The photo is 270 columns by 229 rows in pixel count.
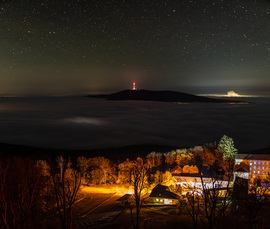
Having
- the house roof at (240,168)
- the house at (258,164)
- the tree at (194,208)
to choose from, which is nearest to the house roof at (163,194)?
the tree at (194,208)

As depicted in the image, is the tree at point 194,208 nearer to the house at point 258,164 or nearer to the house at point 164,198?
the house at point 164,198

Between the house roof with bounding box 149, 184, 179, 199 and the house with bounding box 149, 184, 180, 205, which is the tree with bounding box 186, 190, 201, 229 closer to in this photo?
the house with bounding box 149, 184, 180, 205

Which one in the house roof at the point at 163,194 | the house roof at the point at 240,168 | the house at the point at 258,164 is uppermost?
the house roof at the point at 240,168

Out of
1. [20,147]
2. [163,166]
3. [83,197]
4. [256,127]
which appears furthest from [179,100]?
[83,197]

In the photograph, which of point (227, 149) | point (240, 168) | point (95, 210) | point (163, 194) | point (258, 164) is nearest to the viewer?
point (95, 210)

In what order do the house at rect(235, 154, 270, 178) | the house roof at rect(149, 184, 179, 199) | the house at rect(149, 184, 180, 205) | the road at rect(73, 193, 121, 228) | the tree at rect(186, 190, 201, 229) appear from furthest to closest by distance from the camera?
the house at rect(235, 154, 270, 178) < the house roof at rect(149, 184, 179, 199) < the house at rect(149, 184, 180, 205) < the road at rect(73, 193, 121, 228) < the tree at rect(186, 190, 201, 229)

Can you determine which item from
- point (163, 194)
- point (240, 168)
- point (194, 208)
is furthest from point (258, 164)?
point (194, 208)

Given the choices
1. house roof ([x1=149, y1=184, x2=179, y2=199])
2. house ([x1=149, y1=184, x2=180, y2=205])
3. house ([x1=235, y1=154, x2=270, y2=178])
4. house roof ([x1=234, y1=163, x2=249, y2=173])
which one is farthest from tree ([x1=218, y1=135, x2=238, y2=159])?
house ([x1=149, y1=184, x2=180, y2=205])

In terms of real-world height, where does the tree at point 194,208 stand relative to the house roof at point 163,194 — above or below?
above

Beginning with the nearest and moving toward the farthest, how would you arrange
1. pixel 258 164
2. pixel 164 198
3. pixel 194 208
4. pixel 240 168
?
pixel 194 208
pixel 164 198
pixel 240 168
pixel 258 164

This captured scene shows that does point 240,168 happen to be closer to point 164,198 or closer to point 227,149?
point 164,198

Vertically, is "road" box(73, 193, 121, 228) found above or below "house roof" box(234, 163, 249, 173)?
below

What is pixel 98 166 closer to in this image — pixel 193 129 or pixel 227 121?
pixel 193 129

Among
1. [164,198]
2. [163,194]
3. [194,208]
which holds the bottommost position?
[164,198]
